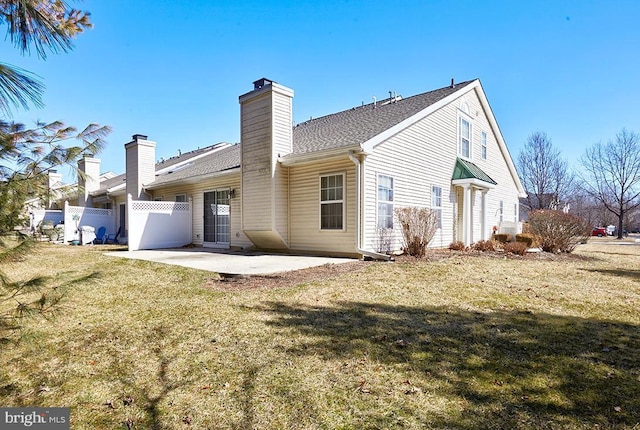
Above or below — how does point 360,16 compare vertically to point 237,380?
above

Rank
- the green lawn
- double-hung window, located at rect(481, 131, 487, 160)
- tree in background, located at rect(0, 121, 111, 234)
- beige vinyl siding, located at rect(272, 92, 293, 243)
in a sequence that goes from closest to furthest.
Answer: tree in background, located at rect(0, 121, 111, 234), the green lawn, beige vinyl siding, located at rect(272, 92, 293, 243), double-hung window, located at rect(481, 131, 487, 160)

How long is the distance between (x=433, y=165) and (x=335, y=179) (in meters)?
4.73

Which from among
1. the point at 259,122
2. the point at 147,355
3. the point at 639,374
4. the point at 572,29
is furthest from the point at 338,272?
the point at 572,29

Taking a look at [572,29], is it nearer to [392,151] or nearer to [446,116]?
[446,116]

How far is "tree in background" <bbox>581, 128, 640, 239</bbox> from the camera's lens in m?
33.5

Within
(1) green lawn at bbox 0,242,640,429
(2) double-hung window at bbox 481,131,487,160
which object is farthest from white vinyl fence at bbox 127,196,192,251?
(2) double-hung window at bbox 481,131,487,160

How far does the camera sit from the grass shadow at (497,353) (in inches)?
95.9

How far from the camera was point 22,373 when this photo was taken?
3.15 m

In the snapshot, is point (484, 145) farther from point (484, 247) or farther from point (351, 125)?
point (351, 125)

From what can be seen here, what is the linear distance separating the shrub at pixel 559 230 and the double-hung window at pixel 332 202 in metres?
7.82

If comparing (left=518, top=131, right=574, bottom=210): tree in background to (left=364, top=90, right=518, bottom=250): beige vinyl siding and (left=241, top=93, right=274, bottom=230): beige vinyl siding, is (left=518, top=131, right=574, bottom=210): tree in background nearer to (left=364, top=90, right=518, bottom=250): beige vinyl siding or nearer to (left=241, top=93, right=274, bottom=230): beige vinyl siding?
(left=364, top=90, right=518, bottom=250): beige vinyl siding

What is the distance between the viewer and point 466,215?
1341 centimetres

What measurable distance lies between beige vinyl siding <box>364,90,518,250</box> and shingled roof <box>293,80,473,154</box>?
52 cm

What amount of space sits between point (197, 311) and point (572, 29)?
1339 cm
